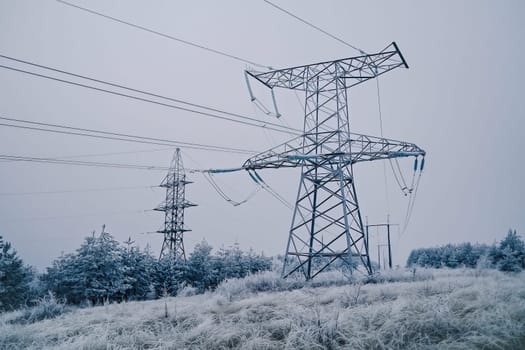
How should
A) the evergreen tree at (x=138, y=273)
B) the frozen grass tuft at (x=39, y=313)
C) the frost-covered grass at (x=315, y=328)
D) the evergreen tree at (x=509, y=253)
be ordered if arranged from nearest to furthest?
the frost-covered grass at (x=315, y=328) < the frozen grass tuft at (x=39, y=313) < the evergreen tree at (x=138, y=273) < the evergreen tree at (x=509, y=253)

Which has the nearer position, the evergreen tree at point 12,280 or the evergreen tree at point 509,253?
the evergreen tree at point 12,280

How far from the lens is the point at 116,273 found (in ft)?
67.6

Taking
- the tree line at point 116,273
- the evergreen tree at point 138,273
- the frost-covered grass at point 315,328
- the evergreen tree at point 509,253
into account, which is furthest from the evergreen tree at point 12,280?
the evergreen tree at point 509,253

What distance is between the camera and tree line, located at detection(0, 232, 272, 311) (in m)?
19.1

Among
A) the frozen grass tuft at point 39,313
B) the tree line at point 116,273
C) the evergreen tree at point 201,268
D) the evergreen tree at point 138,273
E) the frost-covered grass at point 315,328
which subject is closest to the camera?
the frost-covered grass at point 315,328

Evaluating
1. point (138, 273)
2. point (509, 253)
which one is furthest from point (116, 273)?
point (509, 253)

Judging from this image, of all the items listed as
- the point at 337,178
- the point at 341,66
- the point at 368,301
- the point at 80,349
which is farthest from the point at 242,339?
the point at 341,66

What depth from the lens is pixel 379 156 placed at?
11.8m

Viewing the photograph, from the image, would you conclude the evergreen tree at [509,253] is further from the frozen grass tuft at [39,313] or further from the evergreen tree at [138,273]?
the frozen grass tuft at [39,313]

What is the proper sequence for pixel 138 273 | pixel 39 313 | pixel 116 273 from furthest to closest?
pixel 138 273 → pixel 116 273 → pixel 39 313

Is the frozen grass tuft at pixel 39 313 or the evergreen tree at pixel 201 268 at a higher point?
the frozen grass tuft at pixel 39 313

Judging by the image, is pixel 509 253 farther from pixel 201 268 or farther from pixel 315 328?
pixel 315 328

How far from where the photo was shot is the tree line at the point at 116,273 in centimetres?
1906

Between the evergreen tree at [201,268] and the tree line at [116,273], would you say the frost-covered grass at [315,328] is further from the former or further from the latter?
the evergreen tree at [201,268]
